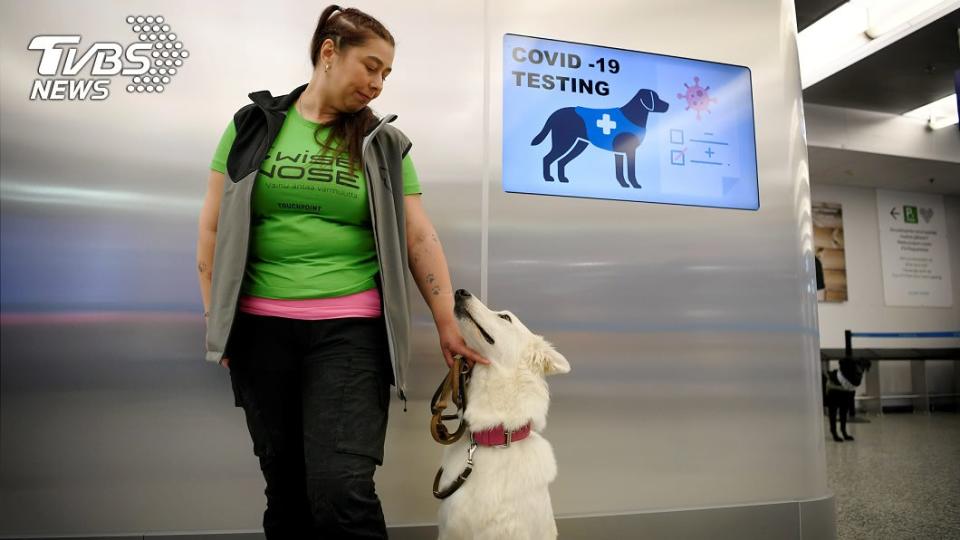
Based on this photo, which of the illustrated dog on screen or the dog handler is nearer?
the dog handler

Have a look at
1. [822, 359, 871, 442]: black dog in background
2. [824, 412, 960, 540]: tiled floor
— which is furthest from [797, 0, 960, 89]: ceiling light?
[824, 412, 960, 540]: tiled floor

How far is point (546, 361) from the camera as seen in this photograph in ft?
5.05

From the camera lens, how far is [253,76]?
1965mm

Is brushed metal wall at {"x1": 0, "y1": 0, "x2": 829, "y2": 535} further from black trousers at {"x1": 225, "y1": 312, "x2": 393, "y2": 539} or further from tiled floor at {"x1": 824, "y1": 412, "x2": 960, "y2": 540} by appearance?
black trousers at {"x1": 225, "y1": 312, "x2": 393, "y2": 539}

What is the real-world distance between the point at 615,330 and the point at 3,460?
2.09 meters

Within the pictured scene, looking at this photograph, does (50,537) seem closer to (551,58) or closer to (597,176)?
(597,176)

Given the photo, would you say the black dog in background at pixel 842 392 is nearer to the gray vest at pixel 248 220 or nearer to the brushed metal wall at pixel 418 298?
the brushed metal wall at pixel 418 298

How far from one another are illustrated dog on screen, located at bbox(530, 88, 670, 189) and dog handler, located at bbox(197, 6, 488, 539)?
3.04ft

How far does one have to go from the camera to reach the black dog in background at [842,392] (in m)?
5.27

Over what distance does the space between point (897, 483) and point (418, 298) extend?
306 cm

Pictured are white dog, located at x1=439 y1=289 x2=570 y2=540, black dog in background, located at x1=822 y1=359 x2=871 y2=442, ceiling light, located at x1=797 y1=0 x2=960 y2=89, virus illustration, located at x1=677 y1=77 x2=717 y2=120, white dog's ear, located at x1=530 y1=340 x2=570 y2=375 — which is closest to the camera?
white dog, located at x1=439 y1=289 x2=570 y2=540

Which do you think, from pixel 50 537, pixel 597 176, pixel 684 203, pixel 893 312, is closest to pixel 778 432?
pixel 684 203

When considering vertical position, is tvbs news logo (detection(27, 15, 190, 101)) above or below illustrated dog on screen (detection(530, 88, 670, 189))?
above

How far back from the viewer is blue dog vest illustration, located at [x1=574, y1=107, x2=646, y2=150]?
2164 millimetres
